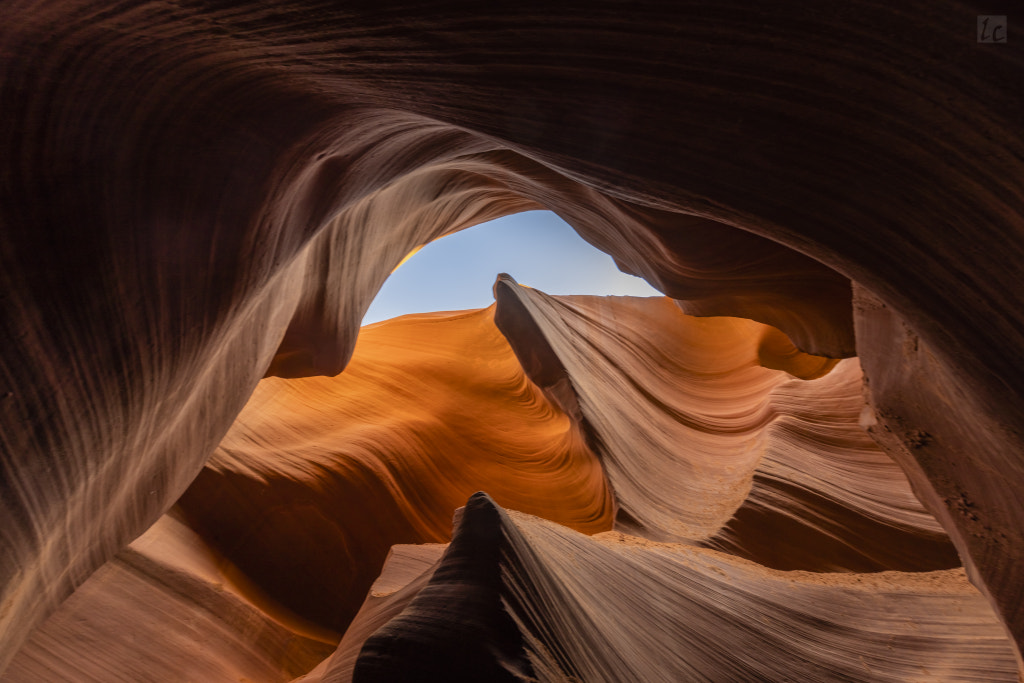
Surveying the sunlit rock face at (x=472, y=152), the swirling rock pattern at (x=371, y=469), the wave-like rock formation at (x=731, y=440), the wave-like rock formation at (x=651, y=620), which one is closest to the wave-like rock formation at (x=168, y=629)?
the sunlit rock face at (x=472, y=152)

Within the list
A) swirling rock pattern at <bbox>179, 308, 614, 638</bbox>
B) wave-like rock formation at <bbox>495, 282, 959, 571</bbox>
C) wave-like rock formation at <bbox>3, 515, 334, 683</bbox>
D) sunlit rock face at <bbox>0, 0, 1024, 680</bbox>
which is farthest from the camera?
swirling rock pattern at <bbox>179, 308, 614, 638</bbox>

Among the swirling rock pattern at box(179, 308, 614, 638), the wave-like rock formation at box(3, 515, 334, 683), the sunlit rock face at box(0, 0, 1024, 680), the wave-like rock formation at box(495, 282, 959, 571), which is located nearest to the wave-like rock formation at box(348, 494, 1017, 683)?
the sunlit rock face at box(0, 0, 1024, 680)

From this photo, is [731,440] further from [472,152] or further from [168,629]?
[168,629]

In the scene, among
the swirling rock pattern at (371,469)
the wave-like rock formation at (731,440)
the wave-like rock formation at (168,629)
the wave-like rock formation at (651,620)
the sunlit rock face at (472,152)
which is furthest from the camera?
the swirling rock pattern at (371,469)

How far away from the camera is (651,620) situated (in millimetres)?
2238

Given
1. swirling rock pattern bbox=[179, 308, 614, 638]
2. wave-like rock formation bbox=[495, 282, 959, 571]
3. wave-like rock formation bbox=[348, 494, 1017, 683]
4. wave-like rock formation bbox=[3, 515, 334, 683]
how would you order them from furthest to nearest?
swirling rock pattern bbox=[179, 308, 614, 638]
wave-like rock formation bbox=[495, 282, 959, 571]
wave-like rock formation bbox=[3, 515, 334, 683]
wave-like rock formation bbox=[348, 494, 1017, 683]

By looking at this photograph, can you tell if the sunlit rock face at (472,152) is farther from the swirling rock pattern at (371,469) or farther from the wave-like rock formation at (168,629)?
the swirling rock pattern at (371,469)

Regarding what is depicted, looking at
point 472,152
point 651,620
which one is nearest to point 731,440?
point 651,620

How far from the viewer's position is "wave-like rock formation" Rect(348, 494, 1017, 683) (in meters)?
1.48

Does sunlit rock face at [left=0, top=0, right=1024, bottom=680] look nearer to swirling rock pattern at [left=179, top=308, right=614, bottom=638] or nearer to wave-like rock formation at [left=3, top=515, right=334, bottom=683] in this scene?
wave-like rock formation at [left=3, top=515, right=334, bottom=683]

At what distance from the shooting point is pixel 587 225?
471cm

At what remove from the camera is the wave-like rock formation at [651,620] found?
1479 millimetres

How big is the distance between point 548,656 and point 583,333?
232 inches

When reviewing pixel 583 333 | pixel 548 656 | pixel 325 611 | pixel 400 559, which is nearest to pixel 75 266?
pixel 548 656
